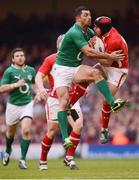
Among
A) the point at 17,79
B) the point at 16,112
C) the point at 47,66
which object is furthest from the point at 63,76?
the point at 16,112

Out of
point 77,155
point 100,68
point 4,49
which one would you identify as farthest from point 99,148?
point 100,68

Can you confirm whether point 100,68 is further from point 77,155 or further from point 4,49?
point 4,49

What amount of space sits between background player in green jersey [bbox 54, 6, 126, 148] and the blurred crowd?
1018 centimetres

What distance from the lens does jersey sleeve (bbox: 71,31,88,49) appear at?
14.2m

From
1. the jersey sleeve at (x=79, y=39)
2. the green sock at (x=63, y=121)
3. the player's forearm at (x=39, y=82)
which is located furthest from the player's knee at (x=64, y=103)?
the jersey sleeve at (x=79, y=39)

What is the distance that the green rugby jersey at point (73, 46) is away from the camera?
561 inches

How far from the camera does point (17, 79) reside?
1689cm

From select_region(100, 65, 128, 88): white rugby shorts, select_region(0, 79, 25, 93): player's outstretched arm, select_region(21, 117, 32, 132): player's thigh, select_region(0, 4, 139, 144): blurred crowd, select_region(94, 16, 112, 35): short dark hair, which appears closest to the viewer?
select_region(94, 16, 112, 35): short dark hair

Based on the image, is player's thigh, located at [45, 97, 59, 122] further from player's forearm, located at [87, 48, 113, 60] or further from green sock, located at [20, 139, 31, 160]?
player's forearm, located at [87, 48, 113, 60]

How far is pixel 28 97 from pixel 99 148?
7.65 m

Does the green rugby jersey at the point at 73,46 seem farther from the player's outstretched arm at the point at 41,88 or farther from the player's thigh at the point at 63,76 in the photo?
the player's outstretched arm at the point at 41,88

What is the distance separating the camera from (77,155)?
24.1 meters

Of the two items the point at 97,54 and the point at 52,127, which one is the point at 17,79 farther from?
the point at 97,54

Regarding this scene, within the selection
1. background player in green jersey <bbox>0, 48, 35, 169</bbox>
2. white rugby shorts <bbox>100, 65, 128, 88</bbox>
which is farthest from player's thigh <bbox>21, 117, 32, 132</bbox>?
white rugby shorts <bbox>100, 65, 128, 88</bbox>
